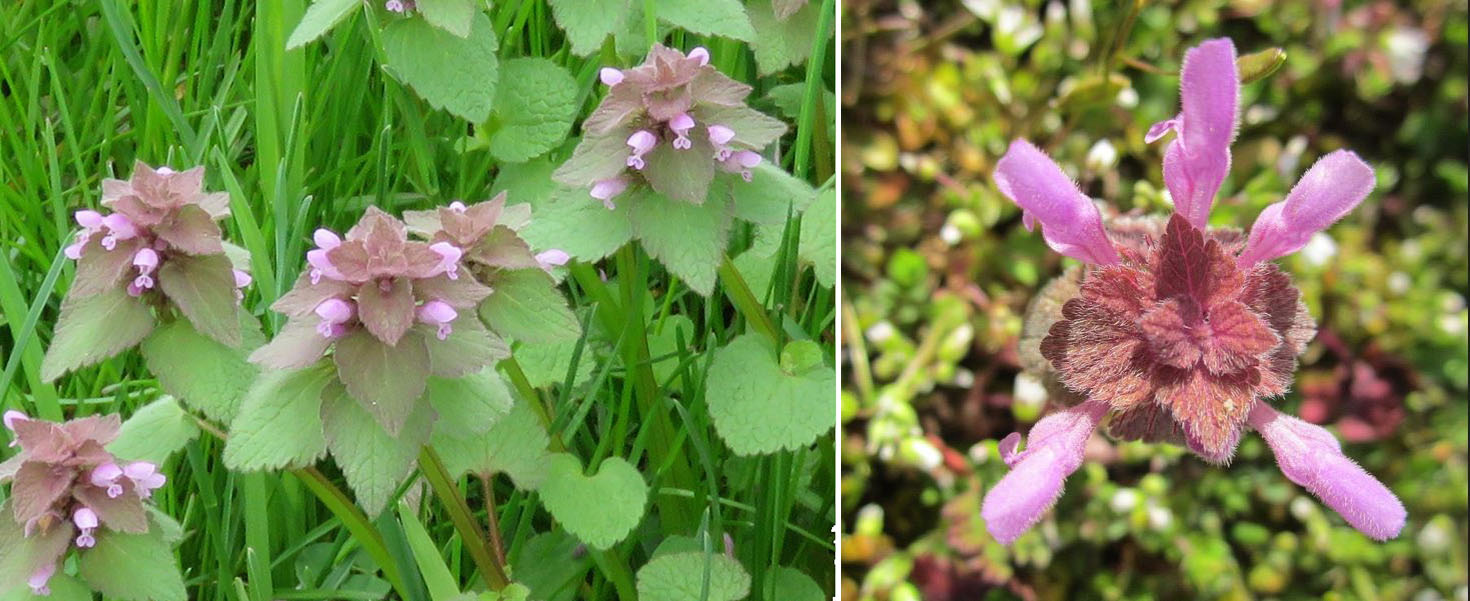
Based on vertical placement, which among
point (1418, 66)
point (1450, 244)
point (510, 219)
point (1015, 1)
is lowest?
point (1450, 244)

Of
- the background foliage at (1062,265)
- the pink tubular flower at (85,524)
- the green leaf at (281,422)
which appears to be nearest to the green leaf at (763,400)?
the green leaf at (281,422)

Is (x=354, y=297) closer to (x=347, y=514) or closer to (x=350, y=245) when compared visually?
(x=350, y=245)

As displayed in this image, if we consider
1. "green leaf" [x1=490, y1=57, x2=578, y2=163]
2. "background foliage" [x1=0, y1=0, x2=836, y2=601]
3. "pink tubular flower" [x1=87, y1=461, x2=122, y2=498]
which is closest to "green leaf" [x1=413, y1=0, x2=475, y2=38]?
"background foliage" [x1=0, y1=0, x2=836, y2=601]

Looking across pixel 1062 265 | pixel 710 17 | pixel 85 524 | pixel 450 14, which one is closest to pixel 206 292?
pixel 85 524

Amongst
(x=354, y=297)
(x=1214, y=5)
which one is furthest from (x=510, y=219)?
(x=1214, y=5)

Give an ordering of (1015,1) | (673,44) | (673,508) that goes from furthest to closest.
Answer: (1015,1) → (673,44) → (673,508)
